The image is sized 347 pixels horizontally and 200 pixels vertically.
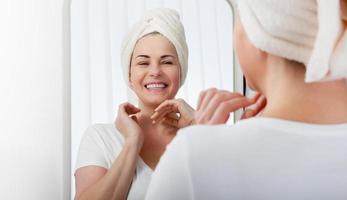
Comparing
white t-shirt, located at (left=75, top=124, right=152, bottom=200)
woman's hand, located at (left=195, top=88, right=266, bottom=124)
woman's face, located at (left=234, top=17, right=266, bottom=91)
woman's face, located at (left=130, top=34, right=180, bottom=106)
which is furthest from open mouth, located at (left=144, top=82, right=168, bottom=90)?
woman's face, located at (left=234, top=17, right=266, bottom=91)

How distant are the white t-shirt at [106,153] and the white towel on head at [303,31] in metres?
0.47

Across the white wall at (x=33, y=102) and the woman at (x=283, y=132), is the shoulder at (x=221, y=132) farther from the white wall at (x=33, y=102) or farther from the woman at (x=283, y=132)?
the white wall at (x=33, y=102)

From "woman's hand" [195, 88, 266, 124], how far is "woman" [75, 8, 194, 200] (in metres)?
0.27

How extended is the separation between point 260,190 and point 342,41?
0.47 feet

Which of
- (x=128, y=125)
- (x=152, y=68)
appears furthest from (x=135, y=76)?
(x=128, y=125)

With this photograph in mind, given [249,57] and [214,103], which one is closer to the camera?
[249,57]

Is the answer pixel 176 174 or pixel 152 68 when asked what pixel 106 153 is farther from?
pixel 176 174

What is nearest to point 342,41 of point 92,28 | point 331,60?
point 331,60

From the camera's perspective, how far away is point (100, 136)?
2.97 ft

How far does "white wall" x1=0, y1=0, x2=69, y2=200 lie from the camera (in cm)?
83

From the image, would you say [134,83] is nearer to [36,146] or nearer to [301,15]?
[36,146]

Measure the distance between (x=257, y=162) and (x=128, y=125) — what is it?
48 centimetres

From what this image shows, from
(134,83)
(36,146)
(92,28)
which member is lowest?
(36,146)

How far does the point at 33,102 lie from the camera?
2.96 feet
